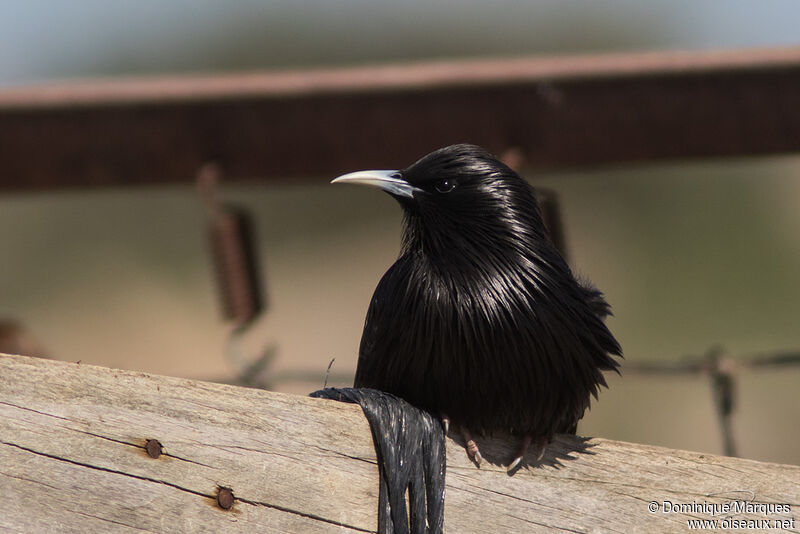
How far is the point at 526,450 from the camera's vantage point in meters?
2.25

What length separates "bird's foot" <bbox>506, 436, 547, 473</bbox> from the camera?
2.19 metres

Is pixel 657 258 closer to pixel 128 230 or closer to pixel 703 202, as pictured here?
pixel 703 202

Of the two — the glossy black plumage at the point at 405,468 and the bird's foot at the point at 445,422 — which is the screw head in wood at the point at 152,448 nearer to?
the glossy black plumage at the point at 405,468

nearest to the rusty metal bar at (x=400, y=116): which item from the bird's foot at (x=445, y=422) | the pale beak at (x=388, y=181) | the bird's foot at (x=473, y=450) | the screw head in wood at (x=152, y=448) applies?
the pale beak at (x=388, y=181)

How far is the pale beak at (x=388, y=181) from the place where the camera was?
8.82ft

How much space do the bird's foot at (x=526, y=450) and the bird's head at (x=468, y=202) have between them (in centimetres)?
52

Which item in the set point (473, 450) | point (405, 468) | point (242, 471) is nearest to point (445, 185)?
point (473, 450)

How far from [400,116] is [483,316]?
4.19 feet

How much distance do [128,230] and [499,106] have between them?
4754 mm

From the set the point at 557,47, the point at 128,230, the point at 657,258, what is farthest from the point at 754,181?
the point at 128,230

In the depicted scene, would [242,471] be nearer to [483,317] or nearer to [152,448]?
[152,448]

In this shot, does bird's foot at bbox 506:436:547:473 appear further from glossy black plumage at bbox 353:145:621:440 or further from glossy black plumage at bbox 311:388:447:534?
glossy black plumage at bbox 311:388:447:534

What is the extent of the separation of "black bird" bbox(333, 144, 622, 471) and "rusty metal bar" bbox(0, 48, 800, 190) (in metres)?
0.80

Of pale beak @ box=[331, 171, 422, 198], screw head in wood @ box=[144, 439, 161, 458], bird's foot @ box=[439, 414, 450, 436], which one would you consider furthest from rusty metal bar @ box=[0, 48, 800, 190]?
screw head in wood @ box=[144, 439, 161, 458]
